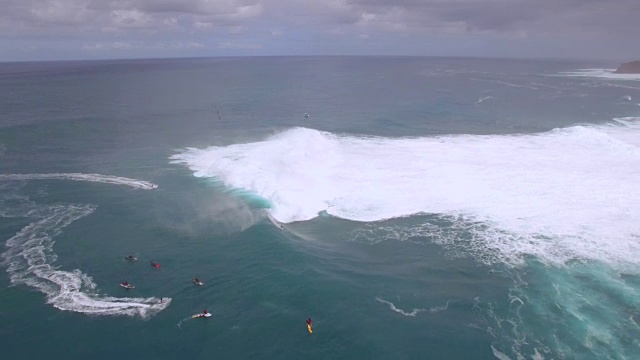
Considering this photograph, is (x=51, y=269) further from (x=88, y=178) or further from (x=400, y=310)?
(x=400, y=310)

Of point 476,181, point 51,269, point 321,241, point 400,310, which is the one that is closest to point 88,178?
point 51,269

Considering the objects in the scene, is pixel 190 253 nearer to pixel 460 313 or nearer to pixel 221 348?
pixel 221 348

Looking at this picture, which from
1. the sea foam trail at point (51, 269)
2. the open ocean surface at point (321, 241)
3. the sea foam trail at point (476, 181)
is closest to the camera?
the open ocean surface at point (321, 241)

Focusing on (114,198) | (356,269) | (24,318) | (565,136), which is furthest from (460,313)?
(565,136)

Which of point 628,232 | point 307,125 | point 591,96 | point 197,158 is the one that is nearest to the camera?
point 628,232

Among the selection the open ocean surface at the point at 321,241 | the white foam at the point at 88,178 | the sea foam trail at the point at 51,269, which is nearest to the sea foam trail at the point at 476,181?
the open ocean surface at the point at 321,241

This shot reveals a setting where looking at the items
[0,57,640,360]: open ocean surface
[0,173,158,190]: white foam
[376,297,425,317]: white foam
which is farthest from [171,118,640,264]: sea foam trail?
[376,297,425,317]: white foam

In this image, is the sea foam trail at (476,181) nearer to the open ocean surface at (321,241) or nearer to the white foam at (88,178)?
the open ocean surface at (321,241)
